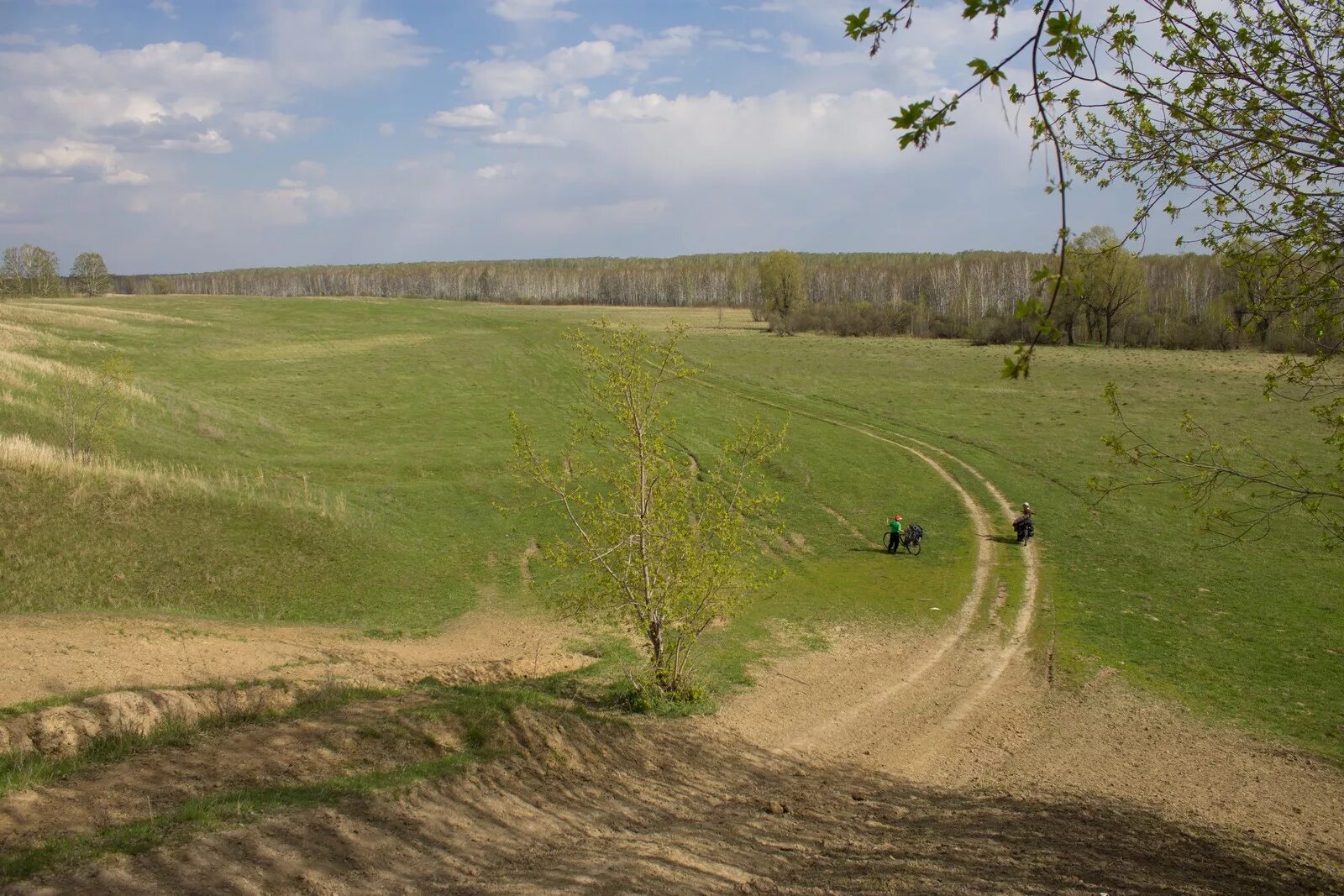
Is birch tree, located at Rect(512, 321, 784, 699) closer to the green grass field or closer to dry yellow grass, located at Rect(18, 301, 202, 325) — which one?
the green grass field

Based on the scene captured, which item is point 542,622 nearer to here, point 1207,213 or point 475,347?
point 1207,213

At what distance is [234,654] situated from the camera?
52.2 feet

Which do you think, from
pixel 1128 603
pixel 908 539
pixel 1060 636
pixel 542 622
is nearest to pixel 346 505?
pixel 542 622

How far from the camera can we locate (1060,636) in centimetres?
2044

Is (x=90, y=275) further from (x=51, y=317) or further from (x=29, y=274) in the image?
(x=51, y=317)

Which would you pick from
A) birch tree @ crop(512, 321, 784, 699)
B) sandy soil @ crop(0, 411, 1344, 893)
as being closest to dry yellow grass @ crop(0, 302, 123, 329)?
sandy soil @ crop(0, 411, 1344, 893)

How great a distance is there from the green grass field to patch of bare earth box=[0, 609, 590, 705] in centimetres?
173

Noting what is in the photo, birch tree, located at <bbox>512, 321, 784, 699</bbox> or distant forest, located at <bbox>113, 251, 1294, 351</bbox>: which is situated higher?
distant forest, located at <bbox>113, 251, 1294, 351</bbox>

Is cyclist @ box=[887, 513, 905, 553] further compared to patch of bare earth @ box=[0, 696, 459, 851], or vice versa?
cyclist @ box=[887, 513, 905, 553]

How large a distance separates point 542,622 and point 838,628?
717 centimetres

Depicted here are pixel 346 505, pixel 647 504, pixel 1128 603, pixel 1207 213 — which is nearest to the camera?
pixel 1207 213

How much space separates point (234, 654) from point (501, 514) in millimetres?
11479

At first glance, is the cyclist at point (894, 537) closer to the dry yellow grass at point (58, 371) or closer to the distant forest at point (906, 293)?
the distant forest at point (906, 293)

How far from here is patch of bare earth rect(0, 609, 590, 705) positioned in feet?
45.5
